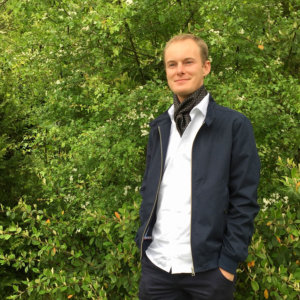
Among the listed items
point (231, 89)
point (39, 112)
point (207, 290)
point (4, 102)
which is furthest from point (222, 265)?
point (4, 102)

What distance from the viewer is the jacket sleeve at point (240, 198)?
1866 millimetres

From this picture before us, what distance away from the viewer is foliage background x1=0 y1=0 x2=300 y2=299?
136 inches

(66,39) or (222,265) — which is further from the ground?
(66,39)

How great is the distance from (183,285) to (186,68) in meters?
1.21

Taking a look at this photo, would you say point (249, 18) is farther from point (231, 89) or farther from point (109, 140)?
point (109, 140)

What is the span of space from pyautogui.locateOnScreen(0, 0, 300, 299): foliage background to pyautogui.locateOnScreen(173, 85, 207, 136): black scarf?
4.04ft

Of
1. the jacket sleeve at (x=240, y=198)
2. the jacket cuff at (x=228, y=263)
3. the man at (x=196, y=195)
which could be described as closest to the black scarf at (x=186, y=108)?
the man at (x=196, y=195)

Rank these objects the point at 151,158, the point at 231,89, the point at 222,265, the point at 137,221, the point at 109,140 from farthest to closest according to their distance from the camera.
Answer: the point at 109,140 < the point at 231,89 < the point at 137,221 < the point at 151,158 < the point at 222,265

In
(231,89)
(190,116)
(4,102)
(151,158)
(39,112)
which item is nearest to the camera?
(190,116)

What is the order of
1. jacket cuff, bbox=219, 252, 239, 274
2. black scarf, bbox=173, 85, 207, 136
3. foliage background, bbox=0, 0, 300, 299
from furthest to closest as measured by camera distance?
foliage background, bbox=0, 0, 300, 299
black scarf, bbox=173, 85, 207, 136
jacket cuff, bbox=219, 252, 239, 274

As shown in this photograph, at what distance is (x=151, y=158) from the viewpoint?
7.66 feet

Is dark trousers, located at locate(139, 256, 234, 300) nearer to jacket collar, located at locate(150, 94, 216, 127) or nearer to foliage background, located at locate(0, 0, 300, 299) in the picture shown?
jacket collar, located at locate(150, 94, 216, 127)

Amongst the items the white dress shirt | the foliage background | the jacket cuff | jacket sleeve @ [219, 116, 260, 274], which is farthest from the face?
the foliage background

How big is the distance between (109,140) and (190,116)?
73.7 inches
